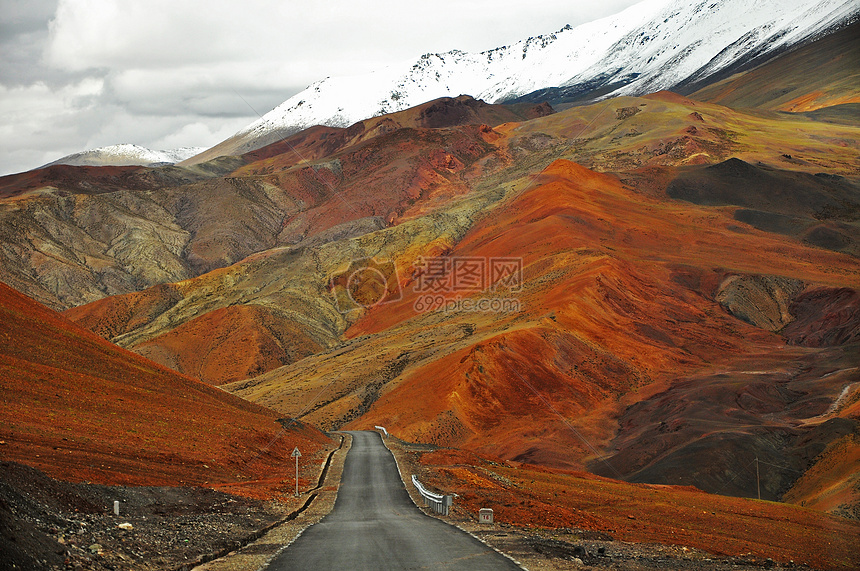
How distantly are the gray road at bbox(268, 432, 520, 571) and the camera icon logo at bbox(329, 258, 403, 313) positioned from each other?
80.0m

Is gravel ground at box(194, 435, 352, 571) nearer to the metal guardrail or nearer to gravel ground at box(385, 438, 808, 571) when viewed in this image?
the metal guardrail

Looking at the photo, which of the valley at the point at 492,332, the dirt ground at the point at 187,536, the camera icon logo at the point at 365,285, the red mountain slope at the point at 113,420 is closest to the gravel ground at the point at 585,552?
the dirt ground at the point at 187,536

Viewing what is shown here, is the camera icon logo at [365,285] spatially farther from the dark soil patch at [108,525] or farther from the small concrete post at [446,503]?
the dark soil patch at [108,525]

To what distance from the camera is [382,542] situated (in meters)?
16.4

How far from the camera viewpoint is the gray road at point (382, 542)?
46.4 feet

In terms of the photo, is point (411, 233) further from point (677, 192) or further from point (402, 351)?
point (402, 351)

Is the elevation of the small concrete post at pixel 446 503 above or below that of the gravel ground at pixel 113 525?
below

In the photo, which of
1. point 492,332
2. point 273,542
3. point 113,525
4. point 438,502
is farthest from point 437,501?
point 492,332

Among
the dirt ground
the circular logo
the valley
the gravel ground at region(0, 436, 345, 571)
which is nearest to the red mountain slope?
the valley

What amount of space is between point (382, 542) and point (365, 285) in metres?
93.4

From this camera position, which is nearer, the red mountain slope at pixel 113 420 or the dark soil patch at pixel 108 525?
the dark soil patch at pixel 108 525

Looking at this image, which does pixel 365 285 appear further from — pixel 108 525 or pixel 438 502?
pixel 108 525

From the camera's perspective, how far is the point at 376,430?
50969 millimetres

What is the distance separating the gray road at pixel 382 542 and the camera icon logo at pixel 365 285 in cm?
8002
